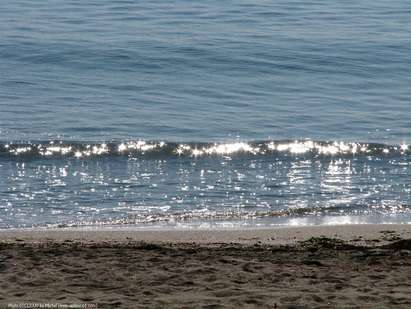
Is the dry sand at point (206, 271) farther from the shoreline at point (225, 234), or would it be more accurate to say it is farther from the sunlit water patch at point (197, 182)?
the sunlit water patch at point (197, 182)

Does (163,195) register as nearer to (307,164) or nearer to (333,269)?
(307,164)

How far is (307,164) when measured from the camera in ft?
46.3

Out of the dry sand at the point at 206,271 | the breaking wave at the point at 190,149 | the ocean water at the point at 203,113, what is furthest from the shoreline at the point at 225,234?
the breaking wave at the point at 190,149

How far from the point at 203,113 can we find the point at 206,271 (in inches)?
387

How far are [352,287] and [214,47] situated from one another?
16847mm

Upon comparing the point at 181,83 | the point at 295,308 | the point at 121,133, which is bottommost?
the point at 295,308

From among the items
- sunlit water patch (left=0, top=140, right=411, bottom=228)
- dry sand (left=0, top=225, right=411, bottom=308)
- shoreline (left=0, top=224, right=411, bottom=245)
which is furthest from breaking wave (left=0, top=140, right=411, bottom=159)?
dry sand (left=0, top=225, right=411, bottom=308)

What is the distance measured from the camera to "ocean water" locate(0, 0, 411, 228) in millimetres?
11953

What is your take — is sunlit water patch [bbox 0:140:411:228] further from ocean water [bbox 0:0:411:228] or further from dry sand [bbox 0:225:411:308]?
dry sand [bbox 0:225:411:308]

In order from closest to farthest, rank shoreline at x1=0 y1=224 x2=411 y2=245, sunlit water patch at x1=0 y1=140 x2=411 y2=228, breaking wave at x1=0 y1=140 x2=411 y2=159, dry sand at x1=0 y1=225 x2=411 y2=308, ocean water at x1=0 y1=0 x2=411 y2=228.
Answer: dry sand at x1=0 y1=225 x2=411 y2=308
shoreline at x1=0 y1=224 x2=411 y2=245
sunlit water patch at x1=0 y1=140 x2=411 y2=228
ocean water at x1=0 y1=0 x2=411 y2=228
breaking wave at x1=0 y1=140 x2=411 y2=159

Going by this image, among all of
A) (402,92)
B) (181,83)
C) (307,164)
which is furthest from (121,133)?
(402,92)

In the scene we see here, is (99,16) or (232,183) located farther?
(99,16)

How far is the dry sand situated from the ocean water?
1.84 m

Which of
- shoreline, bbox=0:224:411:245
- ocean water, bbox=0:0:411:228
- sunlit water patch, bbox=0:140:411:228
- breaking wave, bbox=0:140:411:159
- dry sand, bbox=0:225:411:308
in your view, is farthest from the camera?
breaking wave, bbox=0:140:411:159
